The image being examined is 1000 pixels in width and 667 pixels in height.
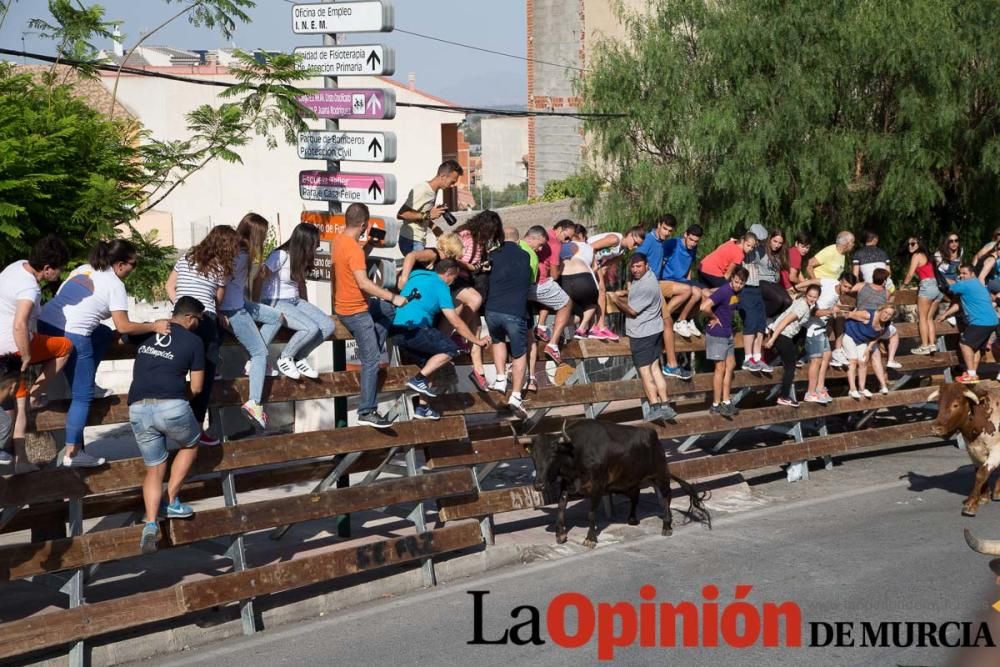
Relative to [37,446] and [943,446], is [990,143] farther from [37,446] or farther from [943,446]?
[37,446]

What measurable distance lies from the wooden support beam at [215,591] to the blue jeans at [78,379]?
1375 millimetres

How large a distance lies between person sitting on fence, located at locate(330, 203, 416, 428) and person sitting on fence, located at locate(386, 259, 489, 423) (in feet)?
1.24

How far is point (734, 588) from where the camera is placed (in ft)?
Answer: 35.8

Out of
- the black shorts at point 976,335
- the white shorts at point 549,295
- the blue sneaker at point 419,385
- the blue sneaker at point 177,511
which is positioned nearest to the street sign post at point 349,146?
the white shorts at point 549,295

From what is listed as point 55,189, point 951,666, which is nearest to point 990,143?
point 951,666

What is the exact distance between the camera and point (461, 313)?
1238 centimetres

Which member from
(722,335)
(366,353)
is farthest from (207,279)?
(722,335)

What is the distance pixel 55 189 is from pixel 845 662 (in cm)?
936

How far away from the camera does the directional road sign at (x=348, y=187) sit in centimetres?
1218

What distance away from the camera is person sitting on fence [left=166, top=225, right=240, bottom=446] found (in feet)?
33.0

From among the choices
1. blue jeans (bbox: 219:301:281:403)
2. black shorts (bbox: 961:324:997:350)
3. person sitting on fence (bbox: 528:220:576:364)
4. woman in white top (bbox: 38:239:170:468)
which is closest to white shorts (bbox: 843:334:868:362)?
black shorts (bbox: 961:324:997:350)

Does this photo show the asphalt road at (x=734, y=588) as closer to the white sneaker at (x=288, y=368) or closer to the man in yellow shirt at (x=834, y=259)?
the white sneaker at (x=288, y=368)

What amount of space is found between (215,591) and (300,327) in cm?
274

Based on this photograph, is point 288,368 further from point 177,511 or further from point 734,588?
point 734,588
